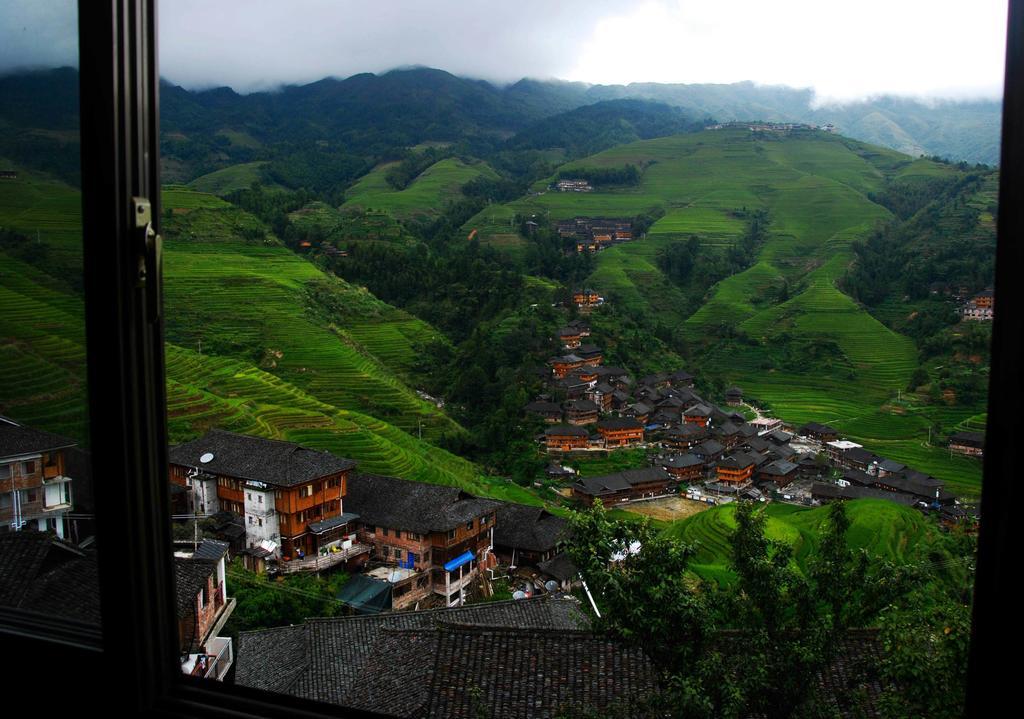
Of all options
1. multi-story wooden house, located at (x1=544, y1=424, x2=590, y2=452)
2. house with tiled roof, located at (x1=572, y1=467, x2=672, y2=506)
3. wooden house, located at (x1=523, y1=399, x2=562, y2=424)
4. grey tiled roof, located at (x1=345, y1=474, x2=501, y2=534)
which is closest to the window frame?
grey tiled roof, located at (x1=345, y1=474, x2=501, y2=534)

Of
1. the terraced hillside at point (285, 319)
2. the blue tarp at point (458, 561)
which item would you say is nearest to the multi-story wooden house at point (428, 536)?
the blue tarp at point (458, 561)

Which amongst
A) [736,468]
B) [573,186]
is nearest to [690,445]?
[736,468]

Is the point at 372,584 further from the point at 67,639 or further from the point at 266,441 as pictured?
the point at 67,639

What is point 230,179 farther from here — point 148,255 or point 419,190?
point 148,255

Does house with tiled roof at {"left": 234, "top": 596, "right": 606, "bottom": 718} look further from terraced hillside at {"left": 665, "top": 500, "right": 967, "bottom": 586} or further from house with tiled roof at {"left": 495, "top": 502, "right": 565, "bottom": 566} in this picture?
house with tiled roof at {"left": 495, "top": 502, "right": 565, "bottom": 566}

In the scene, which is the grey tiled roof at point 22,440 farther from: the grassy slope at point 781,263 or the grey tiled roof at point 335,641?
the grassy slope at point 781,263

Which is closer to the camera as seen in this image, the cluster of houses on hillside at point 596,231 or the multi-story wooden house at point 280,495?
the multi-story wooden house at point 280,495

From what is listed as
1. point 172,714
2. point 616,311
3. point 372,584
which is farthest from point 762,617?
point 616,311
